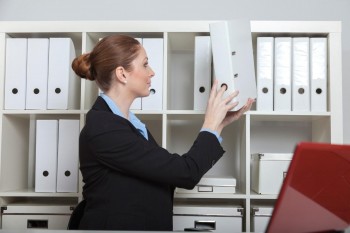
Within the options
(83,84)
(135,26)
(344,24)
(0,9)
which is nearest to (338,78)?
(344,24)

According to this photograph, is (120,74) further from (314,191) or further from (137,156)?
(314,191)

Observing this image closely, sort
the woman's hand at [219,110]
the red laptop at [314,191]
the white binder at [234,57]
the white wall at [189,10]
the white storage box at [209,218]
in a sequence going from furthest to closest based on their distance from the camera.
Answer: the white wall at [189,10] → the white storage box at [209,218] → the white binder at [234,57] → the woman's hand at [219,110] → the red laptop at [314,191]

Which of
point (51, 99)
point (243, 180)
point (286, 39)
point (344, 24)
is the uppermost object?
point (344, 24)

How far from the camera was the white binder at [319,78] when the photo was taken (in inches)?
77.0

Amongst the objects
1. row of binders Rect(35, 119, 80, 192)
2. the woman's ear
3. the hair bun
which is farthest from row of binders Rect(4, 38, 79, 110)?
the woman's ear

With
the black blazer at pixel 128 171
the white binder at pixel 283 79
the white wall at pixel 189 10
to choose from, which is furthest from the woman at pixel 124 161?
the white wall at pixel 189 10

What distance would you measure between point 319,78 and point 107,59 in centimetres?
102

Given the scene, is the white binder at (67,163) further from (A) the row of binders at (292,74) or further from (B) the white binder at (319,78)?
(B) the white binder at (319,78)

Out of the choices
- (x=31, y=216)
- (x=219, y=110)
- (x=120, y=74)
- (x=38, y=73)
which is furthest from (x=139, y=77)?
(x=31, y=216)

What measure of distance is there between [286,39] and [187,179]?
98 cm

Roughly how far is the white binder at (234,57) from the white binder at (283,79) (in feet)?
0.83

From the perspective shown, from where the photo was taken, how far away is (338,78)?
194 cm

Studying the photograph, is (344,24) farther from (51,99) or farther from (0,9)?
(0,9)

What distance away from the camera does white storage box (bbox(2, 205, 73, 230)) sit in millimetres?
1998
